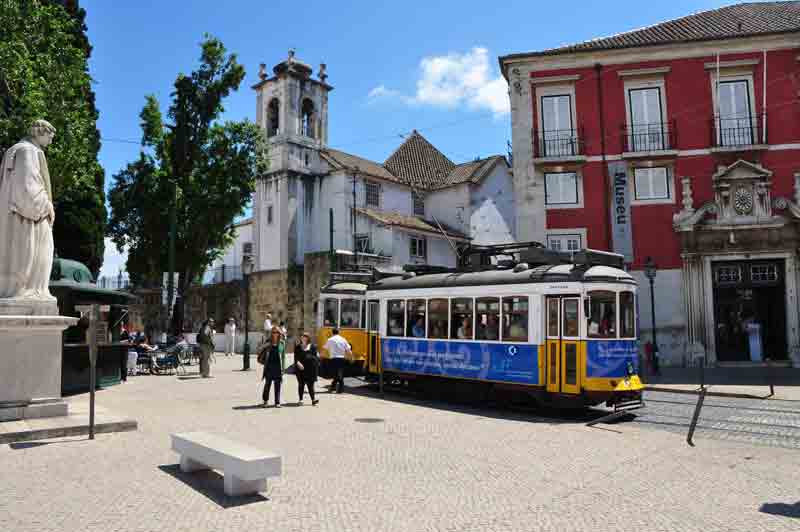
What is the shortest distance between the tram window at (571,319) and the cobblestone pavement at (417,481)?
1864mm

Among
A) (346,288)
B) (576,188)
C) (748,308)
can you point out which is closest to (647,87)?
(576,188)

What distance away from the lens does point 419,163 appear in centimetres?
4838

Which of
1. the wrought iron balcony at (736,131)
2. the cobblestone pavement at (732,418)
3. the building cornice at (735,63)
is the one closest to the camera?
the cobblestone pavement at (732,418)

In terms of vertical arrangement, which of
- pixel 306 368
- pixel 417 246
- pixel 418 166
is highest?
pixel 418 166

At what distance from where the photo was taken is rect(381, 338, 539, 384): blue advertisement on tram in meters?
13.0

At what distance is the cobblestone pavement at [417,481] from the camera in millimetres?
5793

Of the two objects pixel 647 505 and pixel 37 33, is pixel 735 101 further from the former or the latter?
pixel 37 33

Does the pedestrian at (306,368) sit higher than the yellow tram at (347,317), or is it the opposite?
the yellow tram at (347,317)

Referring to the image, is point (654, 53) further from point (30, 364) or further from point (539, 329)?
point (30, 364)

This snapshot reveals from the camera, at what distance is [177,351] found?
22438 mm

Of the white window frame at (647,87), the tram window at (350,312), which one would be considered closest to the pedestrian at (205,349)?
the tram window at (350,312)

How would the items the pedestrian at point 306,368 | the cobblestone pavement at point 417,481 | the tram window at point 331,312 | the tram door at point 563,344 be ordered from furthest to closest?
the tram window at point 331,312
the pedestrian at point 306,368
the tram door at point 563,344
the cobblestone pavement at point 417,481

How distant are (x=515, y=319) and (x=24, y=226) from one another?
9305mm

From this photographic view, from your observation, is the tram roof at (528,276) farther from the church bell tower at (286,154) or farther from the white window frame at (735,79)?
the church bell tower at (286,154)
